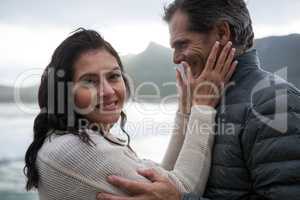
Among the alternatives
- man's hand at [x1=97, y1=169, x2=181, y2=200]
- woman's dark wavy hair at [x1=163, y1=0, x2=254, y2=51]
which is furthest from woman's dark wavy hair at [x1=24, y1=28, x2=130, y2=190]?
woman's dark wavy hair at [x1=163, y1=0, x2=254, y2=51]

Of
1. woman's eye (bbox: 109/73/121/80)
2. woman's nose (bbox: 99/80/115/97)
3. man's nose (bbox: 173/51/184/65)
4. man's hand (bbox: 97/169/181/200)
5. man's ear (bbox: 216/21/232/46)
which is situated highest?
man's ear (bbox: 216/21/232/46)

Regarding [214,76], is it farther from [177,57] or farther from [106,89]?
[106,89]

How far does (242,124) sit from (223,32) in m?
0.50

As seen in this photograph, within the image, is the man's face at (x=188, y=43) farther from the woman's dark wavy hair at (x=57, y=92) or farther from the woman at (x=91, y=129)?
the woman's dark wavy hair at (x=57, y=92)

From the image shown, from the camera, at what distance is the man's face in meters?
1.81

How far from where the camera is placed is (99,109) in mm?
1764

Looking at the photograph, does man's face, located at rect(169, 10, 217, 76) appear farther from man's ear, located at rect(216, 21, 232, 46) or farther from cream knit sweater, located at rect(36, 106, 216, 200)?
cream knit sweater, located at rect(36, 106, 216, 200)

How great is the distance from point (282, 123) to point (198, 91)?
460 millimetres

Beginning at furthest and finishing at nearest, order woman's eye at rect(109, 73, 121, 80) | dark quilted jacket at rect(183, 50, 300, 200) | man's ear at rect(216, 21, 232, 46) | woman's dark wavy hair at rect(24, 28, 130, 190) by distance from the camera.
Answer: woman's eye at rect(109, 73, 121, 80) → man's ear at rect(216, 21, 232, 46) → woman's dark wavy hair at rect(24, 28, 130, 190) → dark quilted jacket at rect(183, 50, 300, 200)

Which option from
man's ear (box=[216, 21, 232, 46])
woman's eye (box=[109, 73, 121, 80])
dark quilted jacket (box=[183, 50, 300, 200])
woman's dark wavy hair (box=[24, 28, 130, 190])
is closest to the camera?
dark quilted jacket (box=[183, 50, 300, 200])

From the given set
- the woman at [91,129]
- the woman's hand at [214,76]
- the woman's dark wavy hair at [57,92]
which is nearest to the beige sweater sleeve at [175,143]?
the woman at [91,129]

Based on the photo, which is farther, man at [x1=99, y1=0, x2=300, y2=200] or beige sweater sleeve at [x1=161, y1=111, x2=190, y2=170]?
beige sweater sleeve at [x1=161, y1=111, x2=190, y2=170]

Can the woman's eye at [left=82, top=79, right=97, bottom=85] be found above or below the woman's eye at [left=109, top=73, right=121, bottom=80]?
below

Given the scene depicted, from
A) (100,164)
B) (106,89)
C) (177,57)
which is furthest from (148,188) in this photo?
(177,57)
